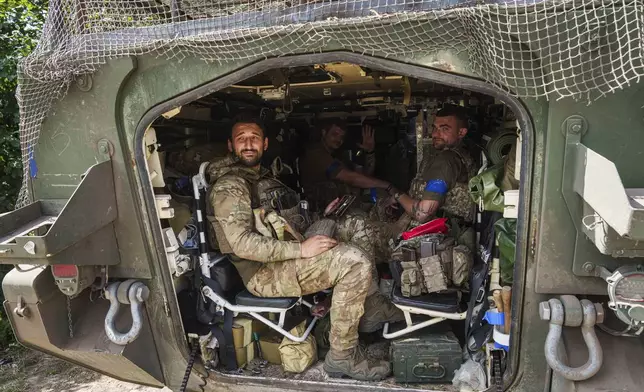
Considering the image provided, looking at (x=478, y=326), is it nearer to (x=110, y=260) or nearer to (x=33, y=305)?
(x=110, y=260)

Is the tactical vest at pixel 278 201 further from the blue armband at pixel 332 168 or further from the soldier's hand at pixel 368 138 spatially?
the soldier's hand at pixel 368 138

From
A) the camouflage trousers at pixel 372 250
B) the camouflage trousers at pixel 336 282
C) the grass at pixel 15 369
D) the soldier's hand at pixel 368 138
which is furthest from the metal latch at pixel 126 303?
the soldier's hand at pixel 368 138

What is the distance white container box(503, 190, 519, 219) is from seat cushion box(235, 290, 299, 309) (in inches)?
56.2

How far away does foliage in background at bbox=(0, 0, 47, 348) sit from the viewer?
4.54 metres

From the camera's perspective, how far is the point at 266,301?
3045 mm

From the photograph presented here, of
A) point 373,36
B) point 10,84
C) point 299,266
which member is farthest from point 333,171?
point 10,84

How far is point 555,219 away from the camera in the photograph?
81.9 inches

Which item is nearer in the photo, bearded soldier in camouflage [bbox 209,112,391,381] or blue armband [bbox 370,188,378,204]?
bearded soldier in camouflage [bbox 209,112,391,381]

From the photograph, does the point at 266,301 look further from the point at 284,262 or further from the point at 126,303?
the point at 126,303

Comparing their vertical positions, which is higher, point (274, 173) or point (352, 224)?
point (274, 173)

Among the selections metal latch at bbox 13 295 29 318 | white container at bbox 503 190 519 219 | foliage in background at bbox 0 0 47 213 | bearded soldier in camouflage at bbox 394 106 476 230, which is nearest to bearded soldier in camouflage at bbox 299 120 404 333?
bearded soldier in camouflage at bbox 394 106 476 230

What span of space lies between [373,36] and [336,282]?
155 cm

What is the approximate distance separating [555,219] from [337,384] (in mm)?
1554

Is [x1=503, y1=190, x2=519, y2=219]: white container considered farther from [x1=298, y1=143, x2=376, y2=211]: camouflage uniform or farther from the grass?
the grass
